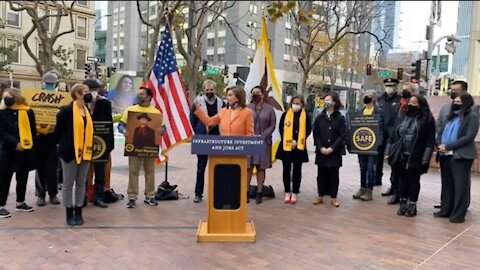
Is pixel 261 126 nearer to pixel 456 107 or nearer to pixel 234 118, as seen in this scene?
pixel 234 118

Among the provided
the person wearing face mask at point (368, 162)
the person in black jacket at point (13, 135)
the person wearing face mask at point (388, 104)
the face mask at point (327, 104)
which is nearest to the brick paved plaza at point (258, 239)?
the person wearing face mask at point (368, 162)

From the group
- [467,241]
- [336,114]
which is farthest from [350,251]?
[336,114]

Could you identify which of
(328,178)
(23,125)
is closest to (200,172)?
(328,178)

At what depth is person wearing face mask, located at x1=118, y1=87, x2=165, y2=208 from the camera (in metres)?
7.26

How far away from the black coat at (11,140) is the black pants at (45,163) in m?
0.42

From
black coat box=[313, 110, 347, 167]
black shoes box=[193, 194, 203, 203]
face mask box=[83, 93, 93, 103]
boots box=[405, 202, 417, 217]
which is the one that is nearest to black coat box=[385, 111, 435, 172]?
boots box=[405, 202, 417, 217]

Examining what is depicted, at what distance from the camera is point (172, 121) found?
802cm

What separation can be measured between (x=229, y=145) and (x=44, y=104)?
3.05 metres

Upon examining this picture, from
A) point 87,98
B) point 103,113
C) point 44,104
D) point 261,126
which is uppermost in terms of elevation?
point 87,98

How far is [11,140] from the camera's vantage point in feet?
20.9

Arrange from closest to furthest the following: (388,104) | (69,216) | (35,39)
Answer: (69,216) → (388,104) → (35,39)

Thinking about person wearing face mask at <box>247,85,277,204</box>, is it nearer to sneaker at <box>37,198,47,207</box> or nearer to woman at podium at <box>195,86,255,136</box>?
woman at podium at <box>195,86,255,136</box>

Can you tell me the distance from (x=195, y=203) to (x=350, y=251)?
2.96 metres

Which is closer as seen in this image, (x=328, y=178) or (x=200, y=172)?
(x=200, y=172)
